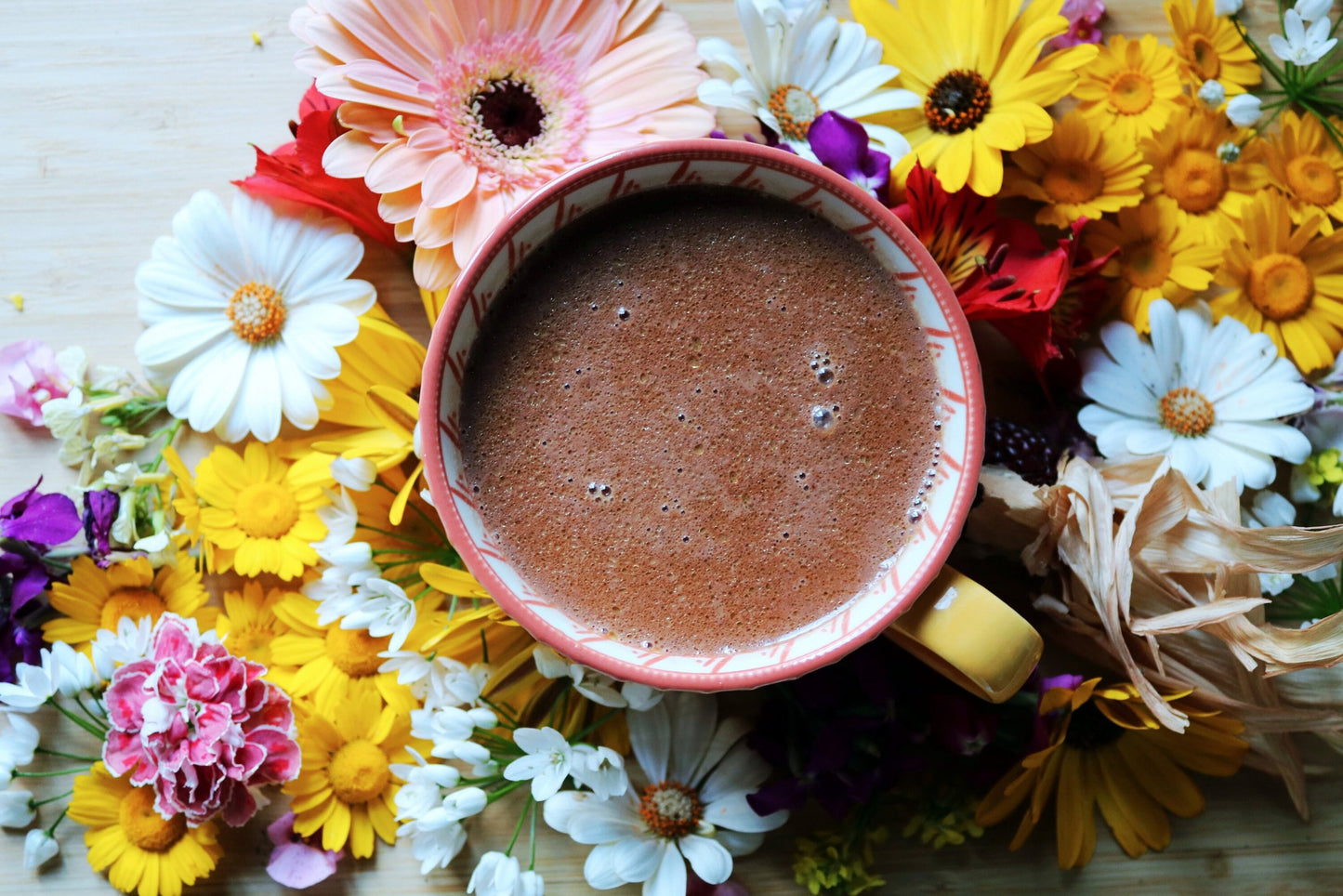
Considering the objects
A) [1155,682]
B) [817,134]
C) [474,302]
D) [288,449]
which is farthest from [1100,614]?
[288,449]

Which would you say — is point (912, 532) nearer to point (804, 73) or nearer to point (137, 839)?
point (804, 73)

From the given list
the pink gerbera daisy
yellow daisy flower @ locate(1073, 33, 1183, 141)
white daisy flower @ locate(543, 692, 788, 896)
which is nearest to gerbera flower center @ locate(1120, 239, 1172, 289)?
yellow daisy flower @ locate(1073, 33, 1183, 141)

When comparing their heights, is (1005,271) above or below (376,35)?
below

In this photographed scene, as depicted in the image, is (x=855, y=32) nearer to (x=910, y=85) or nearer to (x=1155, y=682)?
(x=910, y=85)

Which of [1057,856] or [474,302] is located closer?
[474,302]

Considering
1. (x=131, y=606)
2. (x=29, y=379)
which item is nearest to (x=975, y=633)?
(x=131, y=606)

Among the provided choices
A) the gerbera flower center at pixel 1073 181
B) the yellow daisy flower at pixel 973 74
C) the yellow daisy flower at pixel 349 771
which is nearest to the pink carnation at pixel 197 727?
the yellow daisy flower at pixel 349 771
